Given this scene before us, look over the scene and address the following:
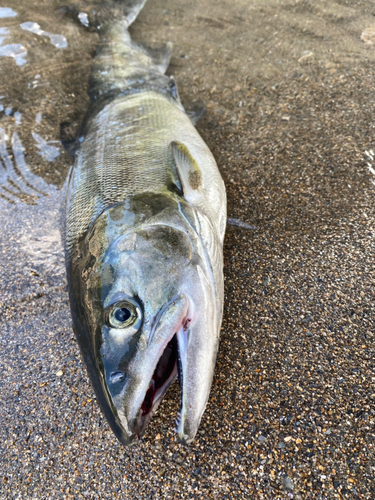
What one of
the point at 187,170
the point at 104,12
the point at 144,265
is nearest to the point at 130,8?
the point at 104,12

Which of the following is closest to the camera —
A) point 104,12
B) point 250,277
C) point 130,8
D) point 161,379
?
point 161,379

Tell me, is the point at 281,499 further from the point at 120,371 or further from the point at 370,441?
the point at 120,371

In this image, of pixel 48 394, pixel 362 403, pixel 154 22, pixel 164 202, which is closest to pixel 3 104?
pixel 154 22

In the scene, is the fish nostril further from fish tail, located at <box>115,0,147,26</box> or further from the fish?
fish tail, located at <box>115,0,147,26</box>

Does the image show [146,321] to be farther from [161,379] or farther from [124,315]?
[161,379]

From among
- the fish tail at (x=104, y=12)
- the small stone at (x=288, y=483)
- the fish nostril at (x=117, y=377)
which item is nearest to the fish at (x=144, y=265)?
the fish nostril at (x=117, y=377)

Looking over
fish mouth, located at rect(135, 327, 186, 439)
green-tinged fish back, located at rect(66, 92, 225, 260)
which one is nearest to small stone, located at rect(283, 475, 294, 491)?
fish mouth, located at rect(135, 327, 186, 439)

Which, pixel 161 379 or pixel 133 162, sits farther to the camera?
pixel 133 162
